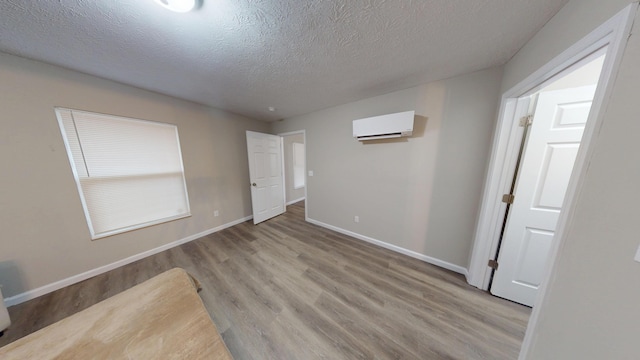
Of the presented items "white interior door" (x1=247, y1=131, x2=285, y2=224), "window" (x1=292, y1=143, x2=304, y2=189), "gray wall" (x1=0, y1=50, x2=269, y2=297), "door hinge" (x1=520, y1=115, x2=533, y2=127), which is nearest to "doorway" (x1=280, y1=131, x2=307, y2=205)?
"window" (x1=292, y1=143, x2=304, y2=189)

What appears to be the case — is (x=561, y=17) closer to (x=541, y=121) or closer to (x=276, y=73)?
(x=541, y=121)

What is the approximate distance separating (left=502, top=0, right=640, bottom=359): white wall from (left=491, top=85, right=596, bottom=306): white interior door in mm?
722

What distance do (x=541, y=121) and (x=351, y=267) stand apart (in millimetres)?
2220

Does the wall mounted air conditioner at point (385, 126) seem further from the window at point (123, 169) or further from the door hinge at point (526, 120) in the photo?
the window at point (123, 169)

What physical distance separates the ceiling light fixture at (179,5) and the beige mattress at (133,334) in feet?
5.53

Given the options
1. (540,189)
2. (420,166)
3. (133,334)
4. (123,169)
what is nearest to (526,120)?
(540,189)

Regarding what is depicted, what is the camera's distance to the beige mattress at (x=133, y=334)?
69 centimetres

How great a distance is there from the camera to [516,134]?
1.42 metres

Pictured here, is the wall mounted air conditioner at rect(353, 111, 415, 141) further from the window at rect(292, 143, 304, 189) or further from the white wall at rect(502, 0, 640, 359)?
the window at rect(292, 143, 304, 189)

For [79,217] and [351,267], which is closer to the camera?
[79,217]

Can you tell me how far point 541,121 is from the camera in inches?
51.4

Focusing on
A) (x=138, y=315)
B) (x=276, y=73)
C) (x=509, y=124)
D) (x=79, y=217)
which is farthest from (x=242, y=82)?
(x=509, y=124)

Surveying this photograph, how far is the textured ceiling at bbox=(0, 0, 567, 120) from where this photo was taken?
978 millimetres

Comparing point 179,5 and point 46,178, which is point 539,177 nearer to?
point 179,5
